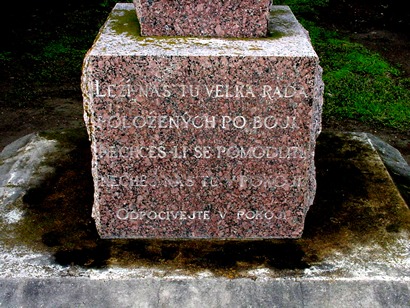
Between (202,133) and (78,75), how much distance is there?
5130 millimetres

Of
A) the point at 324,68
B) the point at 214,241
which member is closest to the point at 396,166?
the point at 214,241

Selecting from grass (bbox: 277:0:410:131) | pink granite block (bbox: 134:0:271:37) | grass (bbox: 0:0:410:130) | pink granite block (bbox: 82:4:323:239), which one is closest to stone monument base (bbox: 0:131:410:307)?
pink granite block (bbox: 82:4:323:239)

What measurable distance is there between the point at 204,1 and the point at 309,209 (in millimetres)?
1541

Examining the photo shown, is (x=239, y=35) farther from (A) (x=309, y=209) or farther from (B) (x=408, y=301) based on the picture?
(B) (x=408, y=301)

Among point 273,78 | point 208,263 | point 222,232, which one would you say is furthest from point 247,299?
point 273,78

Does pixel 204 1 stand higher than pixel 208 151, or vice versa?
pixel 204 1

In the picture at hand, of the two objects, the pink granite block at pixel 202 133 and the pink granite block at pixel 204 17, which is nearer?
the pink granite block at pixel 202 133

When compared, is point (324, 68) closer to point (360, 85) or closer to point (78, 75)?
point (360, 85)

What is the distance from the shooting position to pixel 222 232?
3.55 m

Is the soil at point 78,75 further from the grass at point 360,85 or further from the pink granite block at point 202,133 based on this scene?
the pink granite block at point 202,133

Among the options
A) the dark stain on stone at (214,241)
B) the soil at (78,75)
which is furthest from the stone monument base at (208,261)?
the soil at (78,75)

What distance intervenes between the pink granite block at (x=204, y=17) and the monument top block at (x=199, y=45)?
0.20 feet

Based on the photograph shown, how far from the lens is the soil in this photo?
6406mm

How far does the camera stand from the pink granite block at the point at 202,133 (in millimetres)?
3139
